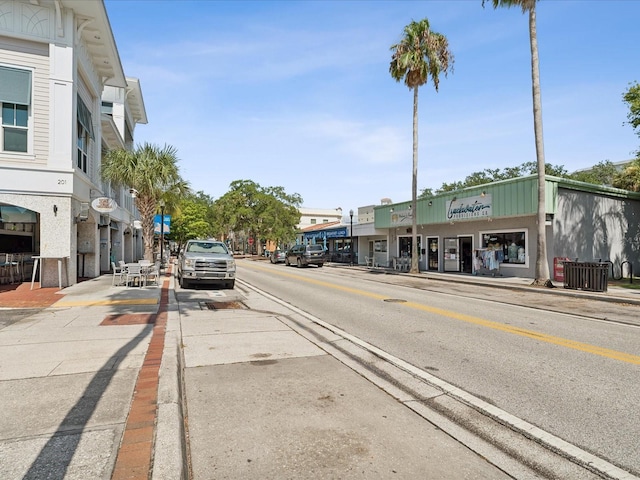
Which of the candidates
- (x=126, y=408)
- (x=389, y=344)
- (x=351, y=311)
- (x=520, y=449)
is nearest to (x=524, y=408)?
(x=520, y=449)

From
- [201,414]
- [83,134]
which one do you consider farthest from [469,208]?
[201,414]

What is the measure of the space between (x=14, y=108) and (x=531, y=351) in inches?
676

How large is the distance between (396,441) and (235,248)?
255 feet

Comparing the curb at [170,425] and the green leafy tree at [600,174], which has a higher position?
the green leafy tree at [600,174]

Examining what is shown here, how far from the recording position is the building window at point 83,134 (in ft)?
56.0

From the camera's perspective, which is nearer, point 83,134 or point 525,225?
point 83,134

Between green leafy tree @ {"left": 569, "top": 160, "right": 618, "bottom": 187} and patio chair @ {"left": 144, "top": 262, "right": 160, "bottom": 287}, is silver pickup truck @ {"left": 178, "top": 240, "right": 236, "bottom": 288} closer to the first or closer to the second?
patio chair @ {"left": 144, "top": 262, "right": 160, "bottom": 287}

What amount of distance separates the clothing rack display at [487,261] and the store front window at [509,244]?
252 millimetres

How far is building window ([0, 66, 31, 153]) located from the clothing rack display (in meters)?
21.8

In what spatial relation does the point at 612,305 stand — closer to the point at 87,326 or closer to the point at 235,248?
the point at 87,326

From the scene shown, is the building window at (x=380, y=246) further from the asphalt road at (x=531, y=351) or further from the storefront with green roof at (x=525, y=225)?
the asphalt road at (x=531, y=351)

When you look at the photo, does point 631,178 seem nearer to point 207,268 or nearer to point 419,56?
point 419,56

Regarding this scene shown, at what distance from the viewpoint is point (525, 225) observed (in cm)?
2128

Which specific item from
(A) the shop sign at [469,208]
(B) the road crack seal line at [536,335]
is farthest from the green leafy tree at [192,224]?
(B) the road crack seal line at [536,335]
